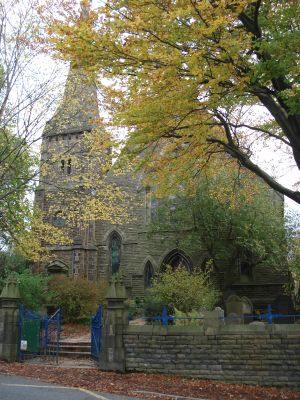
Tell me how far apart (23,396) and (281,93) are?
7862 mm

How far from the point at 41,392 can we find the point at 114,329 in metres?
3.46

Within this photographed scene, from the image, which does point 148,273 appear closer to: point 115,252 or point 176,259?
point 176,259

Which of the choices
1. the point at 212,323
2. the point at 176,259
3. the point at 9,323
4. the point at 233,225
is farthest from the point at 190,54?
the point at 176,259

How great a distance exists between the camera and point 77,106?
1530cm

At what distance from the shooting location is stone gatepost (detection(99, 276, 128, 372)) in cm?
1200

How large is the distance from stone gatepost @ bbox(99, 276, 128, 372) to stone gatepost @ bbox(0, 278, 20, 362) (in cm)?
323

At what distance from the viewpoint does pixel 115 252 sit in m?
26.8

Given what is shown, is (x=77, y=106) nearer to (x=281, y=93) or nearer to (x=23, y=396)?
(x=281, y=93)

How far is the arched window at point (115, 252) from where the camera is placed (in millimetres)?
26625

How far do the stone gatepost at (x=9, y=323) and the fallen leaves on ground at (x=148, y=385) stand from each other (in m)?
1.48

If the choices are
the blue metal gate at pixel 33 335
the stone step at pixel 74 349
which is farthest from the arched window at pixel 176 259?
the blue metal gate at pixel 33 335

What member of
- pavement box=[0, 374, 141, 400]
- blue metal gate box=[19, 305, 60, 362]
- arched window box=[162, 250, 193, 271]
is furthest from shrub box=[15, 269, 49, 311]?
pavement box=[0, 374, 141, 400]

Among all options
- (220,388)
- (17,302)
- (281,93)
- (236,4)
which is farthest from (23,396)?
(236,4)

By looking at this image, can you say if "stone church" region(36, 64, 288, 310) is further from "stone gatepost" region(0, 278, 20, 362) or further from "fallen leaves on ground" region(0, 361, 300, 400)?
"fallen leaves on ground" region(0, 361, 300, 400)
